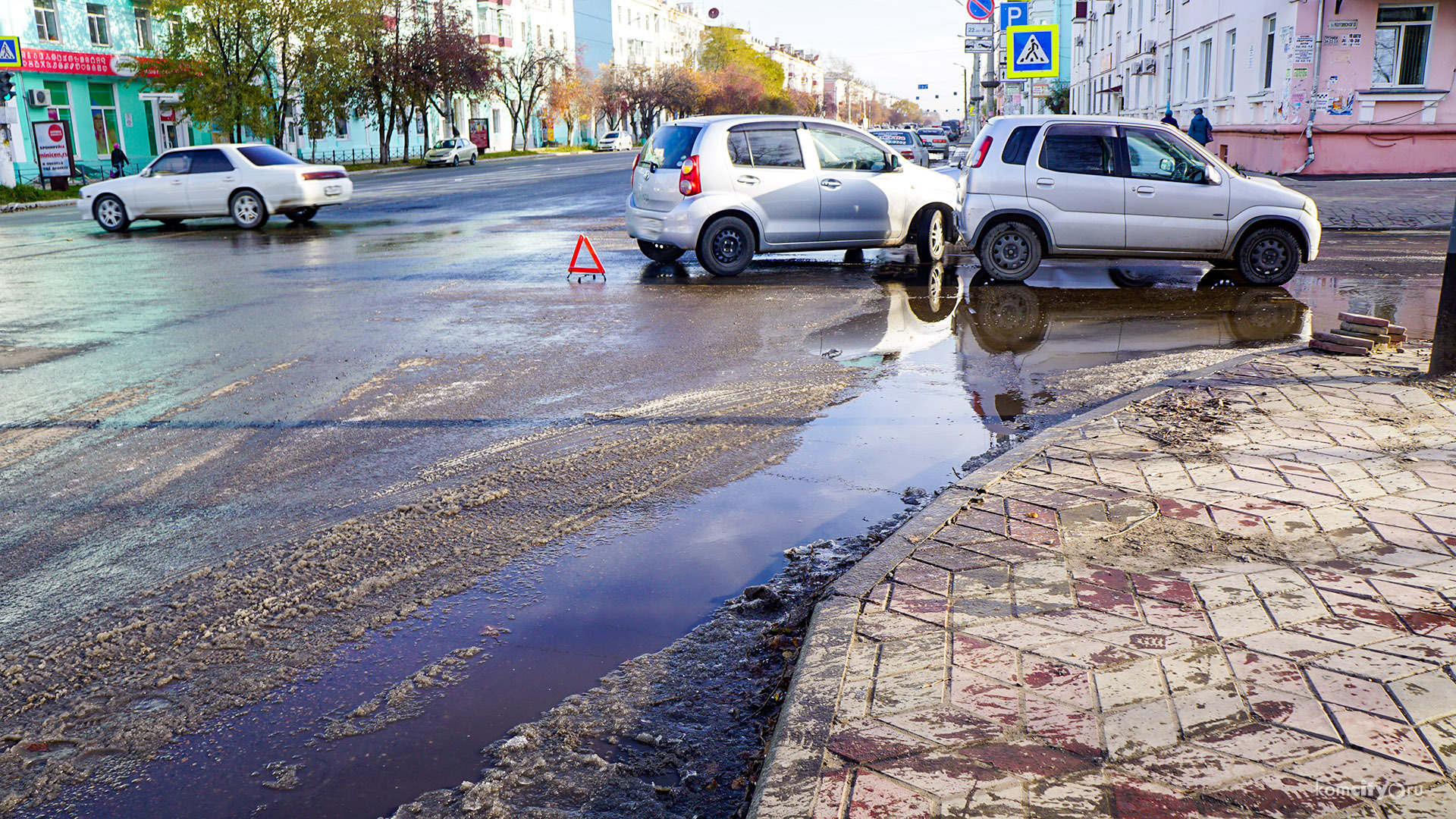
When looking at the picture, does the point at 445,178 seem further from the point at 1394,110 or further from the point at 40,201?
the point at 1394,110

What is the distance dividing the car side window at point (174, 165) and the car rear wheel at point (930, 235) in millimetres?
14482

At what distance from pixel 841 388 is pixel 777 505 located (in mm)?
2212

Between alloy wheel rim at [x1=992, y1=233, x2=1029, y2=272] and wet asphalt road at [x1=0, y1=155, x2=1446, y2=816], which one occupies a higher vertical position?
alloy wheel rim at [x1=992, y1=233, x2=1029, y2=272]

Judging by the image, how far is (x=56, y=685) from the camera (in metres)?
3.33

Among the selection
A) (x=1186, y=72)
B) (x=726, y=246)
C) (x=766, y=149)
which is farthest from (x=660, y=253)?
(x=1186, y=72)

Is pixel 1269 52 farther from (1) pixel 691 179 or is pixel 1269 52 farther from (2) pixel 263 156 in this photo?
(2) pixel 263 156

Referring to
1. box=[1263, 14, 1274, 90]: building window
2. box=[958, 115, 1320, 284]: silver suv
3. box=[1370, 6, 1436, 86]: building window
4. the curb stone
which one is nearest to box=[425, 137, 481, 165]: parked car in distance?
box=[1263, 14, 1274, 90]: building window

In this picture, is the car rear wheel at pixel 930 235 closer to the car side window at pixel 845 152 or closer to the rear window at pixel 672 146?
the car side window at pixel 845 152

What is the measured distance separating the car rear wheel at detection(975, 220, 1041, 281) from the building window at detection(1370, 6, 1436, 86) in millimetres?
18367

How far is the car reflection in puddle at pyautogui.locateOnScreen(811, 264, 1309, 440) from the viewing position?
751 cm

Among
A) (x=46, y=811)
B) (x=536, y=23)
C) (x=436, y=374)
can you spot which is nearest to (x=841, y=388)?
(x=436, y=374)

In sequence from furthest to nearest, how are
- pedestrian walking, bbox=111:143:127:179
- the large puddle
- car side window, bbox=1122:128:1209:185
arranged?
pedestrian walking, bbox=111:143:127:179, car side window, bbox=1122:128:1209:185, the large puddle

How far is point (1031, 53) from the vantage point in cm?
2322

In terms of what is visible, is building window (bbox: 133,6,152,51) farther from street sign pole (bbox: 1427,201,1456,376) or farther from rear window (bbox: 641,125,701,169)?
street sign pole (bbox: 1427,201,1456,376)
